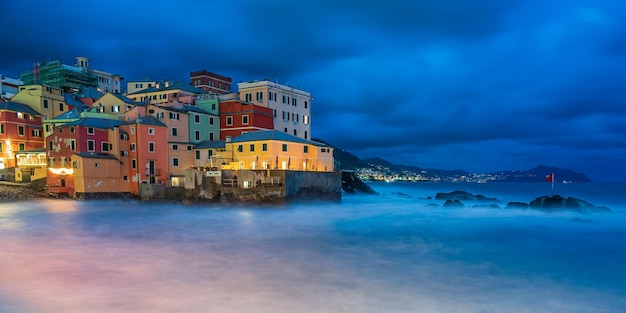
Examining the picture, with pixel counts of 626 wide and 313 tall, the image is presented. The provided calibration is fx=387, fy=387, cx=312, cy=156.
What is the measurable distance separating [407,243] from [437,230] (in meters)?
6.56

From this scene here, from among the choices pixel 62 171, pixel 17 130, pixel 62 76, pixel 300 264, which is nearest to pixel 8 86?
pixel 62 76

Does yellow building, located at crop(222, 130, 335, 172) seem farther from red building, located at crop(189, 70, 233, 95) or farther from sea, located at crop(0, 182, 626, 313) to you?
red building, located at crop(189, 70, 233, 95)

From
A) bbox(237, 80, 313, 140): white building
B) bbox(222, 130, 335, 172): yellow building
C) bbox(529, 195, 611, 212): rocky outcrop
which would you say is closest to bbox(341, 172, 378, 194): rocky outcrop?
bbox(237, 80, 313, 140): white building

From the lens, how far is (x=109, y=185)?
42906 millimetres

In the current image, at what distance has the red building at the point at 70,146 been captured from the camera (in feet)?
139

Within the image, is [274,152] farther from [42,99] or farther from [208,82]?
[42,99]

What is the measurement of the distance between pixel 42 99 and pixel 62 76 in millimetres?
28817

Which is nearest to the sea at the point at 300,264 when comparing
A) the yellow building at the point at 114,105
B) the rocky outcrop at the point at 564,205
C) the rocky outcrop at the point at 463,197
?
the rocky outcrop at the point at 564,205

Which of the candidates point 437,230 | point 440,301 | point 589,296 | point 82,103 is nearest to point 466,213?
point 437,230

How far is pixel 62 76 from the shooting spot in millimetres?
78875

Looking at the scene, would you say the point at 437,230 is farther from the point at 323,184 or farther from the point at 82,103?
the point at 82,103

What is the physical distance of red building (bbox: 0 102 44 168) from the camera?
50.1m

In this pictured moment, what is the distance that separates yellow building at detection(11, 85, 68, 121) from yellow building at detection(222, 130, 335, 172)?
30972 mm

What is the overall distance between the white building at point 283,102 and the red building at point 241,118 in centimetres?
295
